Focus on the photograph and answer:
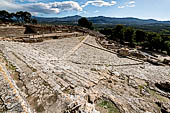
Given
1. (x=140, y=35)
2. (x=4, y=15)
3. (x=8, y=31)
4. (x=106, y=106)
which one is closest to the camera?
(x=106, y=106)

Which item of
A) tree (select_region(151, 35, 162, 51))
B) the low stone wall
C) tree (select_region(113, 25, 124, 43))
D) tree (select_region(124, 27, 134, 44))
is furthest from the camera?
tree (select_region(113, 25, 124, 43))

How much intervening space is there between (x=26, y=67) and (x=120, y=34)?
38.5 meters

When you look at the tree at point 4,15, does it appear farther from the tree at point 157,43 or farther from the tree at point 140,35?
the tree at point 157,43

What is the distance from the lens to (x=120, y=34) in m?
37.5

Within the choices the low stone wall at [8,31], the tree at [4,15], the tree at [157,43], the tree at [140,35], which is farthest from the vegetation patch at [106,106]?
the tree at [4,15]

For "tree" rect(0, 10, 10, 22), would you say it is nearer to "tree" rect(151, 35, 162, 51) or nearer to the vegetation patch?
the vegetation patch

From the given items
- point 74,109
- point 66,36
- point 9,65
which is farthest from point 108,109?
point 66,36

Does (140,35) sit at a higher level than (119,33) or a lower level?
lower

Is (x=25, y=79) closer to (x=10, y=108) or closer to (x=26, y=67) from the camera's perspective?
(x=26, y=67)

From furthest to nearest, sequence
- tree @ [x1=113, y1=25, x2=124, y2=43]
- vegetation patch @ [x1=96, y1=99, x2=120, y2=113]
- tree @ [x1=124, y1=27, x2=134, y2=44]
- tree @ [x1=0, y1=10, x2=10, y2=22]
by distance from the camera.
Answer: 1. tree @ [x1=0, y1=10, x2=10, y2=22]
2. tree @ [x1=113, y1=25, x2=124, y2=43]
3. tree @ [x1=124, y1=27, x2=134, y2=44]
4. vegetation patch @ [x1=96, y1=99, x2=120, y2=113]

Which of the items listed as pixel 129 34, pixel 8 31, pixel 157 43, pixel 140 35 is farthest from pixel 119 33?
pixel 8 31

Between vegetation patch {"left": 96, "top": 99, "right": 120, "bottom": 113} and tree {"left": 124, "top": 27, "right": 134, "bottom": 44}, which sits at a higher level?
tree {"left": 124, "top": 27, "right": 134, "bottom": 44}

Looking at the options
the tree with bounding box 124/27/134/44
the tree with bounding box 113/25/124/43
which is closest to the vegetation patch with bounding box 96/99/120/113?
the tree with bounding box 113/25/124/43

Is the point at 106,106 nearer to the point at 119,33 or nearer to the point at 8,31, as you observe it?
the point at 8,31
